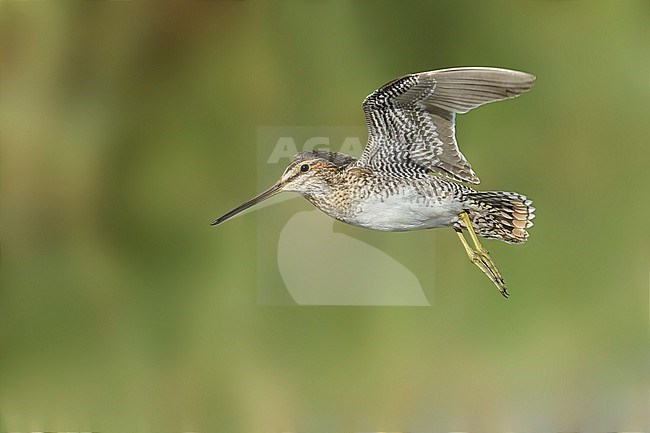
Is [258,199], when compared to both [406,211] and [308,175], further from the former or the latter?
[406,211]

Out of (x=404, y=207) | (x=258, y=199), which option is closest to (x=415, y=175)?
(x=404, y=207)

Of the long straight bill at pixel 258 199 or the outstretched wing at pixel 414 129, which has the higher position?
A: the outstretched wing at pixel 414 129

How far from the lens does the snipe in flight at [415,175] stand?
4.17 feet

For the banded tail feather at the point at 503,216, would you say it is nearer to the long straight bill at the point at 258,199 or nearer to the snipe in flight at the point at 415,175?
the snipe in flight at the point at 415,175

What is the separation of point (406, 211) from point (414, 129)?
0.16 metres

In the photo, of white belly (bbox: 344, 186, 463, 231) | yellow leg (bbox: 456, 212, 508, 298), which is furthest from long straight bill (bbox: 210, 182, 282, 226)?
yellow leg (bbox: 456, 212, 508, 298)

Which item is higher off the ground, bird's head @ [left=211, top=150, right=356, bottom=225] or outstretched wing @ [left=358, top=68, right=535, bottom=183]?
outstretched wing @ [left=358, top=68, right=535, bottom=183]

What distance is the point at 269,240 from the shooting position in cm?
263

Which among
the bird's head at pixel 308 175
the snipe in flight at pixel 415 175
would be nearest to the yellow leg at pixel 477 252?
the snipe in flight at pixel 415 175

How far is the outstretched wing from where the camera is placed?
1312 mm

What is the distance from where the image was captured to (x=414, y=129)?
1.36m

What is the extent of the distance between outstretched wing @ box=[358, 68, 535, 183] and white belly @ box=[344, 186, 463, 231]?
5cm

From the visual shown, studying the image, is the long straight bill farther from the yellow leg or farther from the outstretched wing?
the yellow leg

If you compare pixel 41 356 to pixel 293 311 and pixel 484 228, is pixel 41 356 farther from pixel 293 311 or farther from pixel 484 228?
pixel 484 228
